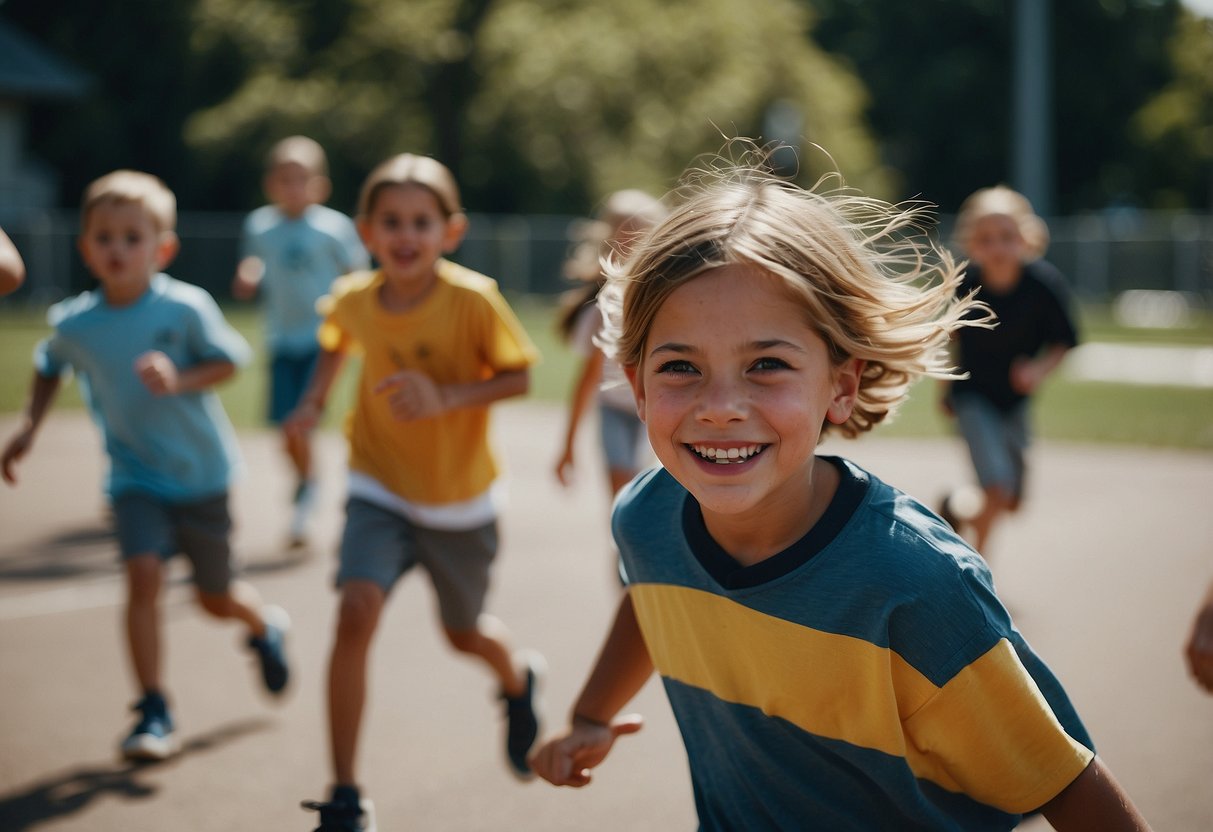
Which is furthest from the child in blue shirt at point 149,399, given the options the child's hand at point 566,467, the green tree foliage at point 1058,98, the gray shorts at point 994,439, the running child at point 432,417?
the green tree foliage at point 1058,98

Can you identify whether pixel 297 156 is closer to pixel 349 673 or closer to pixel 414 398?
pixel 414 398

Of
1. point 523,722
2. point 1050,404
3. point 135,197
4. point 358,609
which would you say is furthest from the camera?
point 1050,404

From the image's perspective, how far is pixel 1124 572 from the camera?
7.12 meters

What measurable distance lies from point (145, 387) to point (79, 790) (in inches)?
56.4

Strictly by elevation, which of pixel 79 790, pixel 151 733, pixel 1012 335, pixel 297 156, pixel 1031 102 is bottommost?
pixel 79 790

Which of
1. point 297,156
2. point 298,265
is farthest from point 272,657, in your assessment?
point 297,156

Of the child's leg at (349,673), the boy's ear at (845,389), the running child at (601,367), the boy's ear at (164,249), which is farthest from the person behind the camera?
the running child at (601,367)

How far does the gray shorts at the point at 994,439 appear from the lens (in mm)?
6625

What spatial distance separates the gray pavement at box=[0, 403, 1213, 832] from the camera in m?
4.10

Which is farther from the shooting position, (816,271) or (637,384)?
(637,384)

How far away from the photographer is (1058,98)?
50031 millimetres

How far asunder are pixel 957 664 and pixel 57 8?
44.7 metres

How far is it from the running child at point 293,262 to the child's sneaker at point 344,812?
4.69m

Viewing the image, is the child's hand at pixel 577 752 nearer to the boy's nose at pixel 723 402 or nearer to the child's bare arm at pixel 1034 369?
the boy's nose at pixel 723 402
